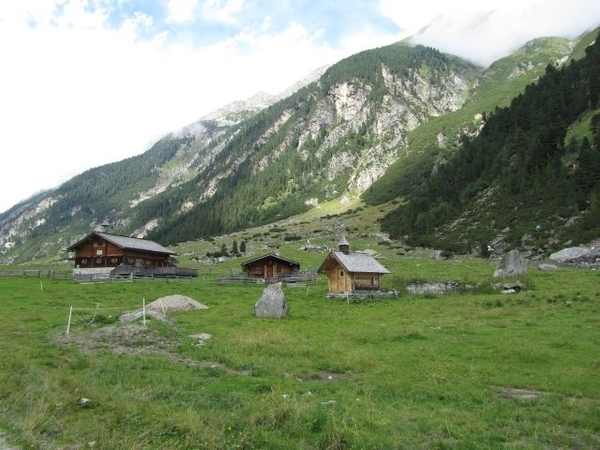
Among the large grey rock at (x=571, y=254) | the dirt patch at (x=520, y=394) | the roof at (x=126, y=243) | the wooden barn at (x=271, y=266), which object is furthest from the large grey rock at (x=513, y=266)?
the roof at (x=126, y=243)

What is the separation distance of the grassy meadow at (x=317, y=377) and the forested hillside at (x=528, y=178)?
31.3 meters

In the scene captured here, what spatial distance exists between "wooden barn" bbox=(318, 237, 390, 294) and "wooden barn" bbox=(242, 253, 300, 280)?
1785 cm

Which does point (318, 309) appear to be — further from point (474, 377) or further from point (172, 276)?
point (172, 276)

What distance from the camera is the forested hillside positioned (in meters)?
67.2

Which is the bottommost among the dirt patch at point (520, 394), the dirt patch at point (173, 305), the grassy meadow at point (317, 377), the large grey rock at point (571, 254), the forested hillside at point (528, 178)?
the dirt patch at point (520, 394)

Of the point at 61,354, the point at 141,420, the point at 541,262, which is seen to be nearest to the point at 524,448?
the point at 141,420

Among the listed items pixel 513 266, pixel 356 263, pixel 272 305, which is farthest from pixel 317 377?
pixel 513 266

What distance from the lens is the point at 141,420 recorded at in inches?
501

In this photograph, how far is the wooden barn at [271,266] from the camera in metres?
67.7

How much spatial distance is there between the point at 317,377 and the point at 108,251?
6711 cm

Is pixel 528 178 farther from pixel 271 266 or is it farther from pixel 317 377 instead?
pixel 317 377

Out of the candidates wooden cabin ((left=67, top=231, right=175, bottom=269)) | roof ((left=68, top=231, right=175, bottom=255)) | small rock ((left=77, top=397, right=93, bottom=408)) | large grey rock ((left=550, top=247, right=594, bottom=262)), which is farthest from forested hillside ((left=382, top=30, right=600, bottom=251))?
small rock ((left=77, top=397, right=93, bottom=408))

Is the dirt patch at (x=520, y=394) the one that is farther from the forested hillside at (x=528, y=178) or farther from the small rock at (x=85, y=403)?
the forested hillside at (x=528, y=178)

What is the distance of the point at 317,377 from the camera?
1973 cm
